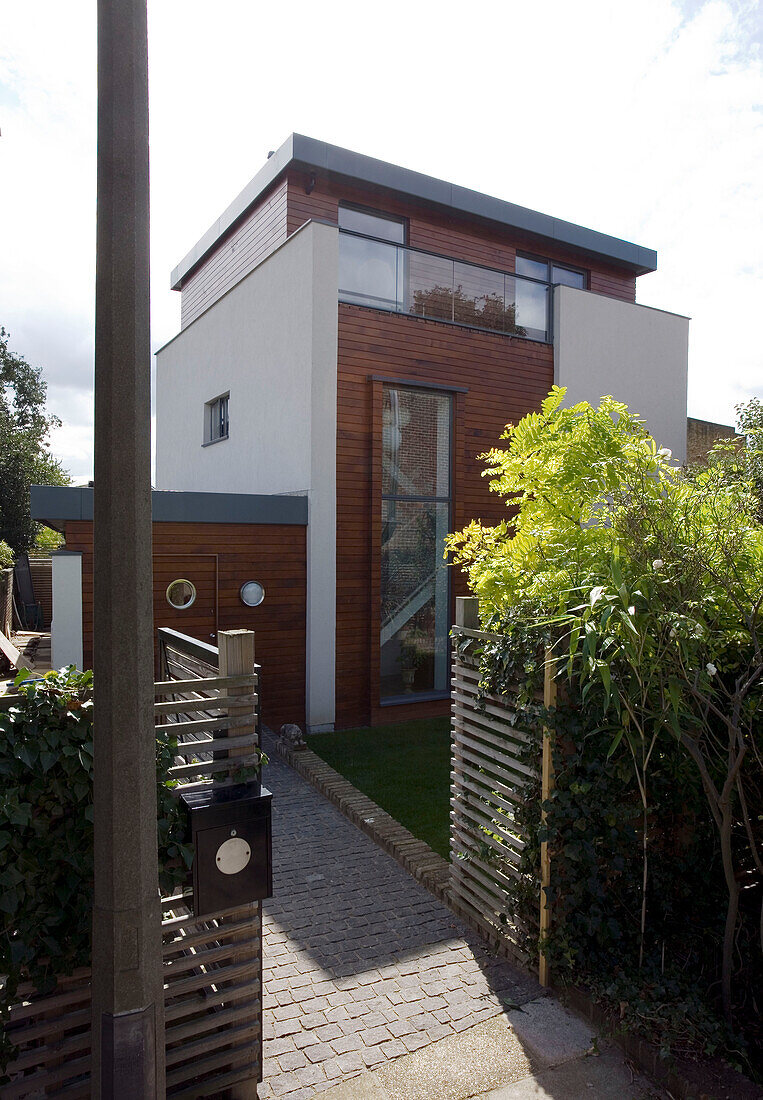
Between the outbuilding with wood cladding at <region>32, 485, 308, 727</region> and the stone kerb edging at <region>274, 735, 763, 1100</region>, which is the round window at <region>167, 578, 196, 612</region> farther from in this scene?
the stone kerb edging at <region>274, 735, 763, 1100</region>

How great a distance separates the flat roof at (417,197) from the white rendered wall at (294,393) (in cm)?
148

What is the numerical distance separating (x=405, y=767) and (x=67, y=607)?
4374 mm

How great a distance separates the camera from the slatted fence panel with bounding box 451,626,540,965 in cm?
416

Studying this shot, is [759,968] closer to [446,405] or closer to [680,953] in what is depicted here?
[680,953]

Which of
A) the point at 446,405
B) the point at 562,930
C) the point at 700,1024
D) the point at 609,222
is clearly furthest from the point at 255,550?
the point at 609,222

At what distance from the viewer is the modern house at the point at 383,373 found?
9609mm

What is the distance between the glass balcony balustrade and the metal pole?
8.07 m

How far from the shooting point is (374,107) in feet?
9.66

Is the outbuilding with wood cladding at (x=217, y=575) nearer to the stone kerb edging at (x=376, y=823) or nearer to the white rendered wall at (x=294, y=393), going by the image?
the white rendered wall at (x=294, y=393)

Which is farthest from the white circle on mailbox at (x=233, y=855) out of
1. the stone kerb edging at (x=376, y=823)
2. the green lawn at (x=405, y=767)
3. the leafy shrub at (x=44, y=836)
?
the green lawn at (x=405, y=767)

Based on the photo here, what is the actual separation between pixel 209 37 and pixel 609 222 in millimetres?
12665

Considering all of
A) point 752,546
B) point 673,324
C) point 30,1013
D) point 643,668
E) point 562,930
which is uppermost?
point 673,324

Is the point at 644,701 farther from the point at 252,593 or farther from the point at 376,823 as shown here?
the point at 252,593

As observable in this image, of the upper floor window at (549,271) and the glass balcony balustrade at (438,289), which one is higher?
the upper floor window at (549,271)
